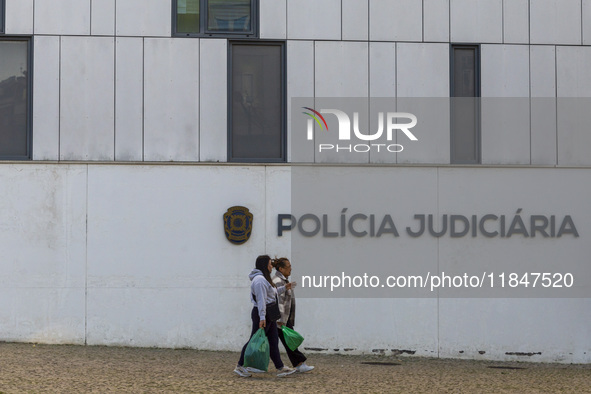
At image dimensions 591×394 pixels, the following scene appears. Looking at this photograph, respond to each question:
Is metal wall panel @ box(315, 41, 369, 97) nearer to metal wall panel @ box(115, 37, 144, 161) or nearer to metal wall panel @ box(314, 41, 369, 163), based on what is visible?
metal wall panel @ box(314, 41, 369, 163)

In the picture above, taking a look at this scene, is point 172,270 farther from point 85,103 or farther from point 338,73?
point 338,73

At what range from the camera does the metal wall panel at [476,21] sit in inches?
661

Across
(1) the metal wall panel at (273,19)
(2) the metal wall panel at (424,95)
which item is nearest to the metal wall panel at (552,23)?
(2) the metal wall panel at (424,95)

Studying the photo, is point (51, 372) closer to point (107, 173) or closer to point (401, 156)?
point (107, 173)

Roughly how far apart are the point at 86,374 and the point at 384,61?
7.26 meters

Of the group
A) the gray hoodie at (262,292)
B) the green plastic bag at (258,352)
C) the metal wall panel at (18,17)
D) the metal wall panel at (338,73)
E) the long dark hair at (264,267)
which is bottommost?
the green plastic bag at (258,352)

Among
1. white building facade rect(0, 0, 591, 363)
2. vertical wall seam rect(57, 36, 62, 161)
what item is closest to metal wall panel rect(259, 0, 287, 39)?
white building facade rect(0, 0, 591, 363)

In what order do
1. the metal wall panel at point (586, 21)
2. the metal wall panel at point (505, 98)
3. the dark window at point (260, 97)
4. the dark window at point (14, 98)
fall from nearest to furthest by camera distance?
the dark window at point (14, 98) → the dark window at point (260, 97) → the metal wall panel at point (505, 98) → the metal wall panel at point (586, 21)

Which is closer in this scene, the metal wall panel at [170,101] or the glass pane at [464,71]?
the metal wall panel at [170,101]

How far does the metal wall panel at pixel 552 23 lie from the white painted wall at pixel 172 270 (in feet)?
10.4

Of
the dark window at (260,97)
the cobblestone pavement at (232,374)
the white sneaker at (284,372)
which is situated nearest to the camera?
the cobblestone pavement at (232,374)

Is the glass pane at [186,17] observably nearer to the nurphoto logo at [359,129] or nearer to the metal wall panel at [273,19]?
the metal wall panel at [273,19]

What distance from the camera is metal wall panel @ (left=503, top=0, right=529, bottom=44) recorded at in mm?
16844

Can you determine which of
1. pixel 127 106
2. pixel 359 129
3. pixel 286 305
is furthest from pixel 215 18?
pixel 286 305
